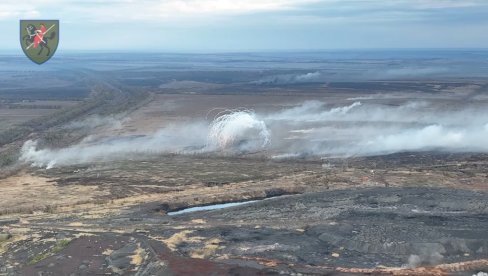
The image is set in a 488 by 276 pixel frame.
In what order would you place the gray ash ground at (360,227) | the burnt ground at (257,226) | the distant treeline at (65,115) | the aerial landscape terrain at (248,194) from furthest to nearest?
the distant treeline at (65,115)
the gray ash ground at (360,227)
the aerial landscape terrain at (248,194)
the burnt ground at (257,226)

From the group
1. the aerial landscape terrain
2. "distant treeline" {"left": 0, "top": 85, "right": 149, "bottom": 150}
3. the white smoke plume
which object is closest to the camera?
the aerial landscape terrain

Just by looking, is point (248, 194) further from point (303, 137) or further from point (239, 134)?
point (303, 137)

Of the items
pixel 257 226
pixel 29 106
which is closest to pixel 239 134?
pixel 257 226

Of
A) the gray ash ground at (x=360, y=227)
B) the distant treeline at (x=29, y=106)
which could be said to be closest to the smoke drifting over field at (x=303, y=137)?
the gray ash ground at (x=360, y=227)

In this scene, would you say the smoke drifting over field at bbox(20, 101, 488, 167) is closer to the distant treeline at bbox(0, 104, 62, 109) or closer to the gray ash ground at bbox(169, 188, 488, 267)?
the gray ash ground at bbox(169, 188, 488, 267)

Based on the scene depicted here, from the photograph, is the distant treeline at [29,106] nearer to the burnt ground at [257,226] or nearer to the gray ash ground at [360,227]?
the burnt ground at [257,226]

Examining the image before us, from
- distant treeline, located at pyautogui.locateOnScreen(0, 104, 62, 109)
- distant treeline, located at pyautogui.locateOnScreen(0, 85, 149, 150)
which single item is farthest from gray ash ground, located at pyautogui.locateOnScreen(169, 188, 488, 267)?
distant treeline, located at pyautogui.locateOnScreen(0, 104, 62, 109)
